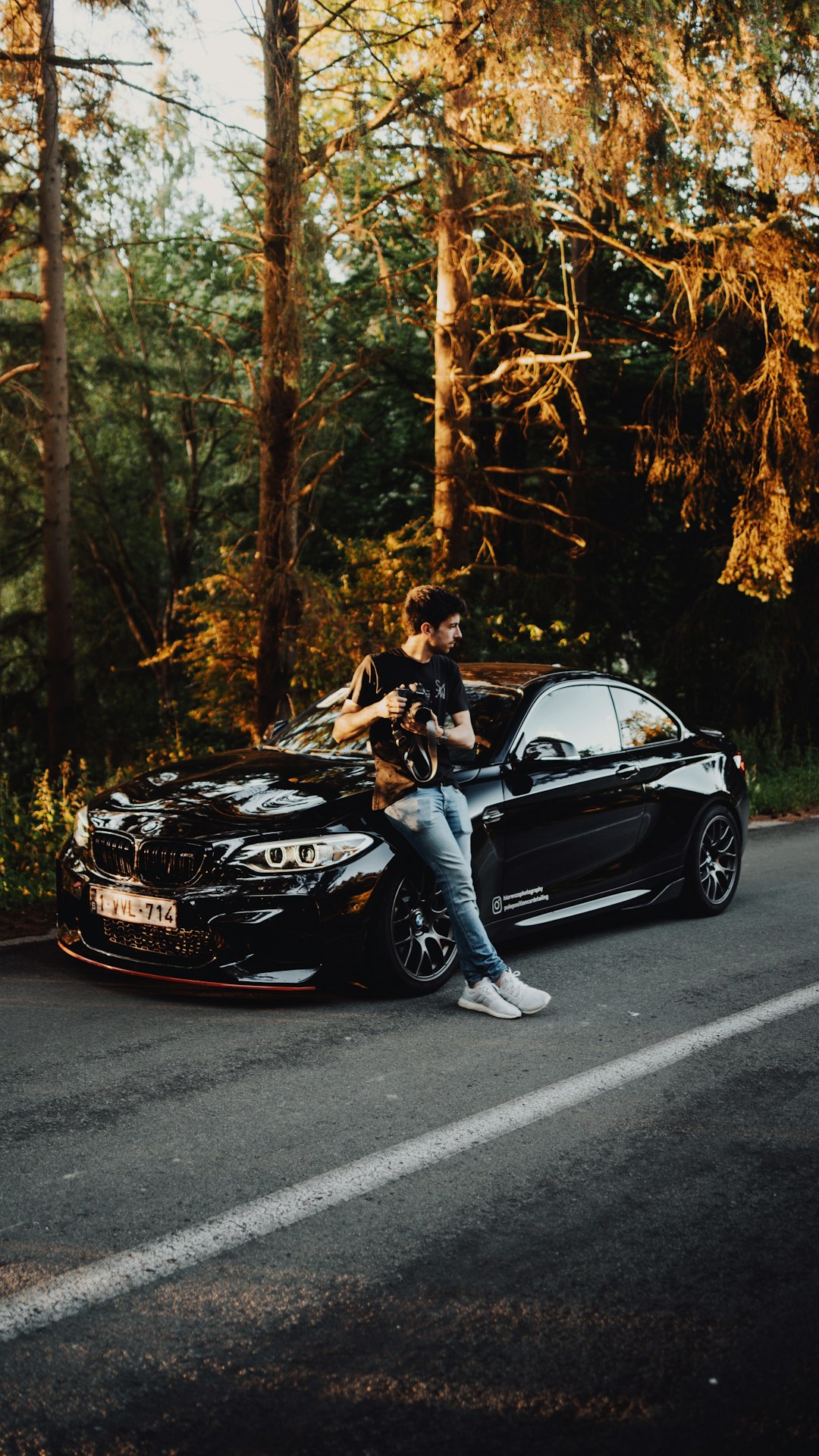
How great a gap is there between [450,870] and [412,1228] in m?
2.36

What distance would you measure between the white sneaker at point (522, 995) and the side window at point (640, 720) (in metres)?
2.23

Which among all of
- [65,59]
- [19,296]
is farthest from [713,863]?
[19,296]

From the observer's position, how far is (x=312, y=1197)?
159 inches

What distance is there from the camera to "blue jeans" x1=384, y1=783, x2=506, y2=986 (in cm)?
605

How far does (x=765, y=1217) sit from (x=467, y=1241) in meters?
0.88

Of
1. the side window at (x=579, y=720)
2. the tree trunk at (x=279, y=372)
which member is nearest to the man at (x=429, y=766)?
the side window at (x=579, y=720)

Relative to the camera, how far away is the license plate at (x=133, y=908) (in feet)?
19.9

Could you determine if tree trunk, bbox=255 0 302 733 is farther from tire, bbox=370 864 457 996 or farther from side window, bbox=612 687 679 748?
tire, bbox=370 864 457 996

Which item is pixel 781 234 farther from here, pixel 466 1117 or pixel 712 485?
pixel 466 1117

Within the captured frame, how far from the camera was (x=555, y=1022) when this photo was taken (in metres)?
6.00

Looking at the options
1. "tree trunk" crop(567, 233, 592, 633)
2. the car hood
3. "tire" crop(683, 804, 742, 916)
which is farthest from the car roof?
"tree trunk" crop(567, 233, 592, 633)

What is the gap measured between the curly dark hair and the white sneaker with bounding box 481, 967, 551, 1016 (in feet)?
5.19

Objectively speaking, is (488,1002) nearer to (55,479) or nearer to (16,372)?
(55,479)

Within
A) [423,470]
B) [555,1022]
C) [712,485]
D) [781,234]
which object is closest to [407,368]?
[423,470]
